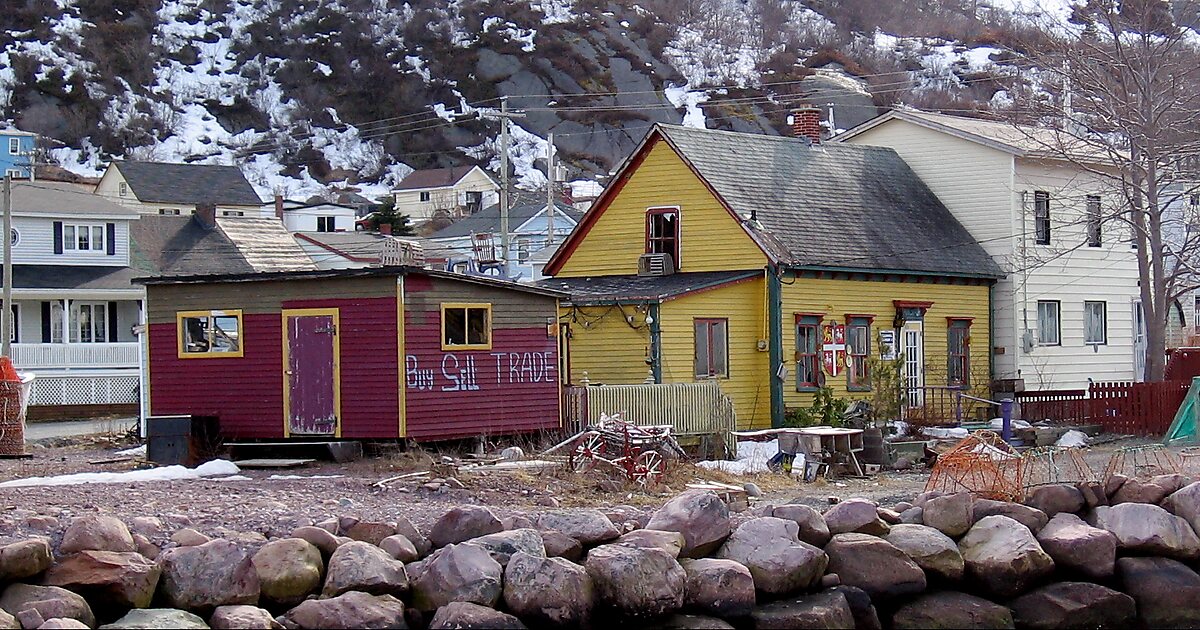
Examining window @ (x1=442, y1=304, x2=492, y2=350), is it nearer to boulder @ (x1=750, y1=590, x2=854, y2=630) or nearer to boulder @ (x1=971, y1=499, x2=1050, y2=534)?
boulder @ (x1=971, y1=499, x2=1050, y2=534)

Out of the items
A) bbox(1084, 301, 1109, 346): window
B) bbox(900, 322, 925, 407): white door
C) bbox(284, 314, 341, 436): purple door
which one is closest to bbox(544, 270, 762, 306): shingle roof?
bbox(900, 322, 925, 407): white door

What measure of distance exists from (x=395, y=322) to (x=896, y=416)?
1161cm

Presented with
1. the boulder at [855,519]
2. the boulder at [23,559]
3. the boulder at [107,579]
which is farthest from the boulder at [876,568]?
the boulder at [23,559]

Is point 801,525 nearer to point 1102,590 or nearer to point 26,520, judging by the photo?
point 1102,590

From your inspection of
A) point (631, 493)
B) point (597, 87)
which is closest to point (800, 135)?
point (631, 493)

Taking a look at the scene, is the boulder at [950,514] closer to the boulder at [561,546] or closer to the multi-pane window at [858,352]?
the boulder at [561,546]

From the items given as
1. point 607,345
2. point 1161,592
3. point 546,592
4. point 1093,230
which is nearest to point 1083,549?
point 1161,592

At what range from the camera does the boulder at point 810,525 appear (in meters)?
16.3

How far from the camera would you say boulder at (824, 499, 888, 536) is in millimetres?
16672

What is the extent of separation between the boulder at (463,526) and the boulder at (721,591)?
6.69 ft

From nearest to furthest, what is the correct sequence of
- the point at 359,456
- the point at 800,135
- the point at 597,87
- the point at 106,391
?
1. the point at 359,456
2. the point at 800,135
3. the point at 106,391
4. the point at 597,87

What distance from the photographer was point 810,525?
53.6ft

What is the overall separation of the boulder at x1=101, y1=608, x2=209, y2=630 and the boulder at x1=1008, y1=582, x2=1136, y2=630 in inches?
330

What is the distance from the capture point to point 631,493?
19.9m
